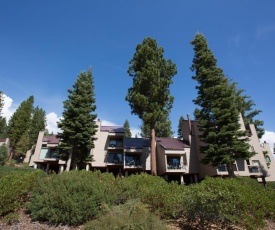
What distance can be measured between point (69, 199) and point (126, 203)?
2.49 meters

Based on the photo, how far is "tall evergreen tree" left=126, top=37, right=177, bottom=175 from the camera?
80.6 feet

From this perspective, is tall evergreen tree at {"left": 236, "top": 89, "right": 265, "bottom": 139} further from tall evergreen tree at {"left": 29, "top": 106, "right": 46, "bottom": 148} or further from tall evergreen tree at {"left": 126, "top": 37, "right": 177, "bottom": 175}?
tall evergreen tree at {"left": 29, "top": 106, "right": 46, "bottom": 148}

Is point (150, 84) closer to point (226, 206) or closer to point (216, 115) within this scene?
point (216, 115)

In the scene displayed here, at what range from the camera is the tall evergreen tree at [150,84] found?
24.6 m

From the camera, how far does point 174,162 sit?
3119 cm

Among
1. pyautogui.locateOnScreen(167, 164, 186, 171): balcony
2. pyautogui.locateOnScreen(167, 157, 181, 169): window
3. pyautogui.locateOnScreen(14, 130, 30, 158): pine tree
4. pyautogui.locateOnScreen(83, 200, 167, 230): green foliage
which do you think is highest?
pyautogui.locateOnScreen(14, 130, 30, 158): pine tree

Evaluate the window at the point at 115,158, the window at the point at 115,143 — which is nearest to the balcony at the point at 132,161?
the window at the point at 115,158

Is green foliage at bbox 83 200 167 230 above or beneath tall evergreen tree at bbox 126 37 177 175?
beneath

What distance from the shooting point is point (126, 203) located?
891cm

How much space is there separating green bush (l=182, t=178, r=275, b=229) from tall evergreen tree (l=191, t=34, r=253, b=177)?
51.3 ft

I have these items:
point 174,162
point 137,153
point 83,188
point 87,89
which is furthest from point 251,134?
point 83,188

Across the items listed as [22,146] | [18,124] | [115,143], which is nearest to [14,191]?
[115,143]

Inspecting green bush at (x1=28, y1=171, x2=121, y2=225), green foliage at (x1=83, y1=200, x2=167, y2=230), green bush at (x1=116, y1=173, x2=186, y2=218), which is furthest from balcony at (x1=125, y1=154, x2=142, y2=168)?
green foliage at (x1=83, y1=200, x2=167, y2=230)

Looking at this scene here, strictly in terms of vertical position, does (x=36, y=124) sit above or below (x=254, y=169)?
above
